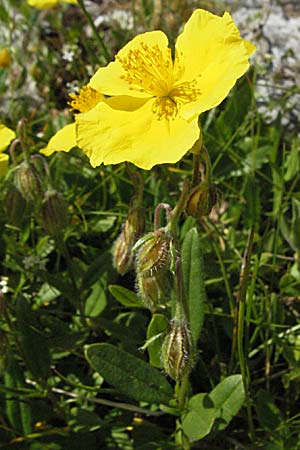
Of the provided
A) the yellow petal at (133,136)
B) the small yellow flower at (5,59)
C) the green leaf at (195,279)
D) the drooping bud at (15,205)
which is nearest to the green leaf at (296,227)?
the green leaf at (195,279)

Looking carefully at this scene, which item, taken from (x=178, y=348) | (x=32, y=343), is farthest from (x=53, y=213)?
(x=178, y=348)

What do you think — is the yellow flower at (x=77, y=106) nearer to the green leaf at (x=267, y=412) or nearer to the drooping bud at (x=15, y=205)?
the drooping bud at (x=15, y=205)

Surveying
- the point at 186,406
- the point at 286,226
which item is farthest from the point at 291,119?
the point at 186,406

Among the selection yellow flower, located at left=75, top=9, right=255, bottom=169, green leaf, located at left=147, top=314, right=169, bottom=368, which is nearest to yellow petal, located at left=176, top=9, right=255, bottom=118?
yellow flower, located at left=75, top=9, right=255, bottom=169

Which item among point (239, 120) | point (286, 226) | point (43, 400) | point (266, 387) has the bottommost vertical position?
point (266, 387)

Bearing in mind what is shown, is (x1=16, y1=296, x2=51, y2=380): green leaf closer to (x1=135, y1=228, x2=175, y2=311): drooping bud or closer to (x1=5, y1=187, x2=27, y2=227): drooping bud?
(x1=5, y1=187, x2=27, y2=227): drooping bud

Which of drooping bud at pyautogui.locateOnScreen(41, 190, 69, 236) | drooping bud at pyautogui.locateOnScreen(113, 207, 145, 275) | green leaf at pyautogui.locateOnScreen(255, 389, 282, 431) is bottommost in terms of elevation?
green leaf at pyautogui.locateOnScreen(255, 389, 282, 431)

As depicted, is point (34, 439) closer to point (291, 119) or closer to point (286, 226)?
point (286, 226)
